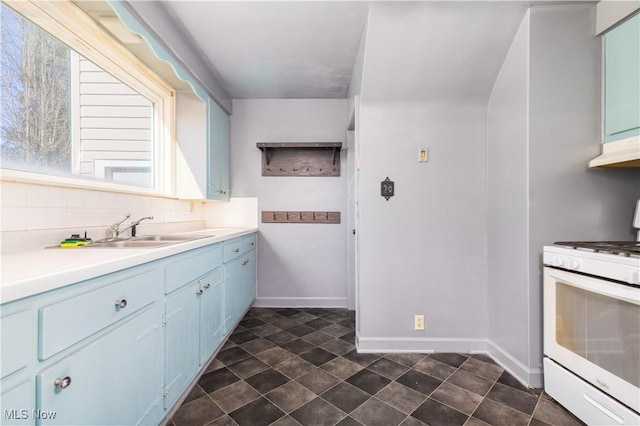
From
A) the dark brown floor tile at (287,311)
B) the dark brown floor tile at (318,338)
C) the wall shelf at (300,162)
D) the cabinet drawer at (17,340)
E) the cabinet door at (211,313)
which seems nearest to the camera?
the cabinet drawer at (17,340)

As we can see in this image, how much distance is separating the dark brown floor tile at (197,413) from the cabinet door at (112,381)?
0.56 ft

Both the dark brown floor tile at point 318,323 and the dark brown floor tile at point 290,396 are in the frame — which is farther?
the dark brown floor tile at point 318,323

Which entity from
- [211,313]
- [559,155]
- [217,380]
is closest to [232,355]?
[217,380]

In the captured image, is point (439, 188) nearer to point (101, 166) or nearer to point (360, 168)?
point (360, 168)

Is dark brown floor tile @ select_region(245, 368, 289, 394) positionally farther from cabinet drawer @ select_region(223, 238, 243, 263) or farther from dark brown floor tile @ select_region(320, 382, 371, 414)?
cabinet drawer @ select_region(223, 238, 243, 263)

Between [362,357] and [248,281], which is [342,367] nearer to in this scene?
[362,357]

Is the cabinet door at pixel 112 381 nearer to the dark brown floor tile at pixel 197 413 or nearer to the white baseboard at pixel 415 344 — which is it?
the dark brown floor tile at pixel 197 413

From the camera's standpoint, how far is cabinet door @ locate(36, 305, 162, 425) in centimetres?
80

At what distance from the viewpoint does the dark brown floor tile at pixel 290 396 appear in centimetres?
155

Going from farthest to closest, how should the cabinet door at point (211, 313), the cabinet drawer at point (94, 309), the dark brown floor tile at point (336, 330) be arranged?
the dark brown floor tile at point (336, 330)
the cabinet door at point (211, 313)
the cabinet drawer at point (94, 309)

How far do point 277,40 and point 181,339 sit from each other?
2.18 meters

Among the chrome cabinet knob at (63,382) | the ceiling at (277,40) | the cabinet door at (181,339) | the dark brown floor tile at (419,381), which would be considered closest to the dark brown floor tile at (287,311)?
the cabinet door at (181,339)

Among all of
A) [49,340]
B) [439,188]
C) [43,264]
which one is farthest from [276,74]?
[49,340]

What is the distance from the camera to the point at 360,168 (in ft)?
7.09
